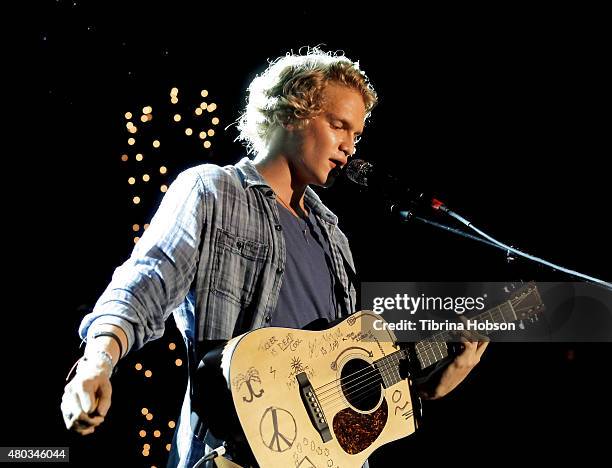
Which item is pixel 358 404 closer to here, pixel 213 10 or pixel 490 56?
pixel 213 10

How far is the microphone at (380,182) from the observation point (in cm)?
229

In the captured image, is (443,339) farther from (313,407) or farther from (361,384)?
(313,407)

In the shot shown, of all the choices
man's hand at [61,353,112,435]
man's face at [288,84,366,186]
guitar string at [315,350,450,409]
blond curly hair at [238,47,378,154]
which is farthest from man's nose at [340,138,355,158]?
man's hand at [61,353,112,435]

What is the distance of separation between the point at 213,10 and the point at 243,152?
0.73m

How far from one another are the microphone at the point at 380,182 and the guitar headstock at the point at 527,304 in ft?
2.06

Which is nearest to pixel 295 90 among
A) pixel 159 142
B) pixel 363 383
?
pixel 159 142

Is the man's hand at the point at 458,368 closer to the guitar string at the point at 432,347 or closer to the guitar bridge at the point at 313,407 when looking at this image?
the guitar string at the point at 432,347

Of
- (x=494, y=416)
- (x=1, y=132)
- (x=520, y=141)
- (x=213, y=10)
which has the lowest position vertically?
(x=494, y=416)

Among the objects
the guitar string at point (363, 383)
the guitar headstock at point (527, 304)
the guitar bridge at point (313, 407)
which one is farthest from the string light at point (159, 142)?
the guitar headstock at point (527, 304)

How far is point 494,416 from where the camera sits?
378 cm

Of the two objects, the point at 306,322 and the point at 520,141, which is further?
the point at 520,141

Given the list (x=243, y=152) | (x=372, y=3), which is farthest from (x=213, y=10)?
(x=372, y=3)

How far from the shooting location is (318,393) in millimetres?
1849

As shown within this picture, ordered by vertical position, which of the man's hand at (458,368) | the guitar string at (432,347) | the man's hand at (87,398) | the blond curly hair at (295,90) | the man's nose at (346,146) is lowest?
the man's hand at (458,368)
